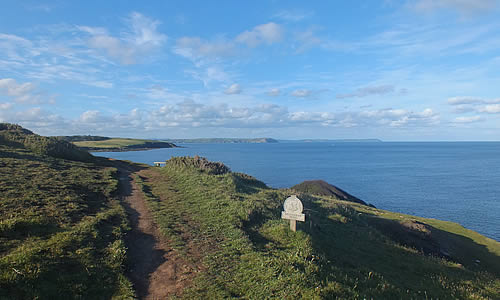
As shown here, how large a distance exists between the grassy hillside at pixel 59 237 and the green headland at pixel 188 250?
40 millimetres

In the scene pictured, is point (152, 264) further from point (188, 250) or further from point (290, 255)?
point (290, 255)

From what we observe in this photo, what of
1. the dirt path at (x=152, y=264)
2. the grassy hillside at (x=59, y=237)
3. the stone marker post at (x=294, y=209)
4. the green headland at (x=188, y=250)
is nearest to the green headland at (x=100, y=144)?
the grassy hillside at (x=59, y=237)

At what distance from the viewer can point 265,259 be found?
9.45 metres

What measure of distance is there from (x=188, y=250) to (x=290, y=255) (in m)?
3.87

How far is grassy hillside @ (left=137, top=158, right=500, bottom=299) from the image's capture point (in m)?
8.02

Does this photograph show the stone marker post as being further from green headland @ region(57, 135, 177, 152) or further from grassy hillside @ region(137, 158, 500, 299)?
green headland @ region(57, 135, 177, 152)

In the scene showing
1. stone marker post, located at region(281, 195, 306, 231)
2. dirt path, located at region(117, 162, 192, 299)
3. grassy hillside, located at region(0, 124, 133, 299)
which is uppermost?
stone marker post, located at region(281, 195, 306, 231)

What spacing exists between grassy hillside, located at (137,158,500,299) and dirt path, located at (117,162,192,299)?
479mm

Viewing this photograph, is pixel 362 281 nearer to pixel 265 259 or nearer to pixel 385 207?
pixel 265 259

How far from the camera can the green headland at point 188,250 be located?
7.61 meters

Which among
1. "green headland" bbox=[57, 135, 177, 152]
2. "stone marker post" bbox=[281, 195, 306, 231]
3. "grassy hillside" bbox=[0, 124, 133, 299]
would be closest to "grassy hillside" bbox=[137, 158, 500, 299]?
"stone marker post" bbox=[281, 195, 306, 231]

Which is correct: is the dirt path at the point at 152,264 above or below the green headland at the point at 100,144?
below

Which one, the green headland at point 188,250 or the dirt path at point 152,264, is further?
the dirt path at point 152,264

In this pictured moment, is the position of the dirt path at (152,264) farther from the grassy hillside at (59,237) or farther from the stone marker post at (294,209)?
the stone marker post at (294,209)
